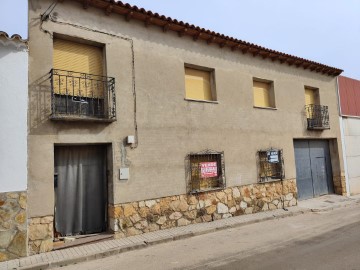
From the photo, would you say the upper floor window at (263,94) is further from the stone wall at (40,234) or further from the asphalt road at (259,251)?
the stone wall at (40,234)

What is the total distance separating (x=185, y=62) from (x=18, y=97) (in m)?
4.84

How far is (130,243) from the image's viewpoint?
23.4 feet

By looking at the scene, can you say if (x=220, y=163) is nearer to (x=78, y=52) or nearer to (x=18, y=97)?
(x=78, y=52)

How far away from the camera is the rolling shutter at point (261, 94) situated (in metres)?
11.5

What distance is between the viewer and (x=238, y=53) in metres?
11.0

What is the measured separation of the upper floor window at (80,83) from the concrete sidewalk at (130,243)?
116 inches

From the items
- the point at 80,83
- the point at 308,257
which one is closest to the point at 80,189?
the point at 80,83

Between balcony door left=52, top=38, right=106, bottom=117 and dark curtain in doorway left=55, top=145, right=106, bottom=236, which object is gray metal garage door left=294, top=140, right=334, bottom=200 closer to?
dark curtain in doorway left=55, top=145, right=106, bottom=236

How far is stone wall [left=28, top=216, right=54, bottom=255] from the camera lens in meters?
6.54

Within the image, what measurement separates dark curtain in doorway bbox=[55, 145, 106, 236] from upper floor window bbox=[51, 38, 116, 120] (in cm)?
92

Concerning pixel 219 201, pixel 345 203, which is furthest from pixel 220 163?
pixel 345 203

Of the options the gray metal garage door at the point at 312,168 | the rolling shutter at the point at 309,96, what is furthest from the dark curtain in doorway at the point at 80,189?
the rolling shutter at the point at 309,96

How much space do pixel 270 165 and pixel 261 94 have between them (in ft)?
8.79

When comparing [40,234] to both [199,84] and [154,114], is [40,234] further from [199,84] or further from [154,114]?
[199,84]
